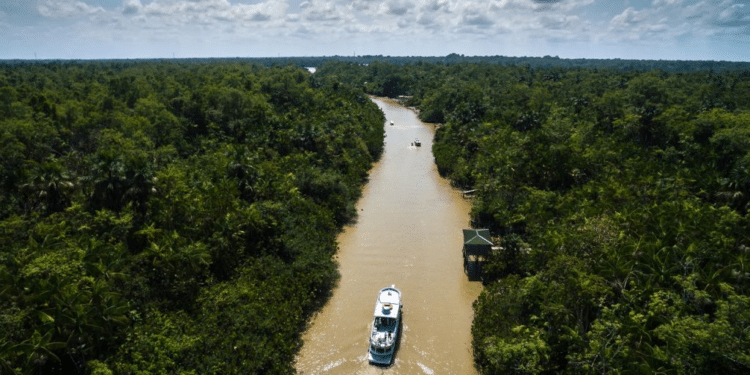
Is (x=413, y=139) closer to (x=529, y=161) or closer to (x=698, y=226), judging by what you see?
(x=529, y=161)

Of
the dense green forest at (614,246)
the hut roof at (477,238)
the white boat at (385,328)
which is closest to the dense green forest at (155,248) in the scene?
the white boat at (385,328)

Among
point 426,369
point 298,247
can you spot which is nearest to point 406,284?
point 298,247

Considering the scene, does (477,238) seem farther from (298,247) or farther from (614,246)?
(298,247)

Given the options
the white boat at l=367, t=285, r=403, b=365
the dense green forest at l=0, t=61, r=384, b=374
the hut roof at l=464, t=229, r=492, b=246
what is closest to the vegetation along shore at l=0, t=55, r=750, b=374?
the dense green forest at l=0, t=61, r=384, b=374

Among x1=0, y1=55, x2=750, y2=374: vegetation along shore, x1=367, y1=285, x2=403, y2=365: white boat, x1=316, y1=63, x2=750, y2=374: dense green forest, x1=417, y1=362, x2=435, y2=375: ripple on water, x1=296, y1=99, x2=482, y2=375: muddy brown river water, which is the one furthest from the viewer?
x1=296, y1=99, x2=482, y2=375: muddy brown river water

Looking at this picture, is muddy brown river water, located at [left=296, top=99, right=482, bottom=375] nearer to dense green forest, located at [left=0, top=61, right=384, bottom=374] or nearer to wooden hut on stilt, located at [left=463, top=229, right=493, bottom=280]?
wooden hut on stilt, located at [left=463, top=229, right=493, bottom=280]
